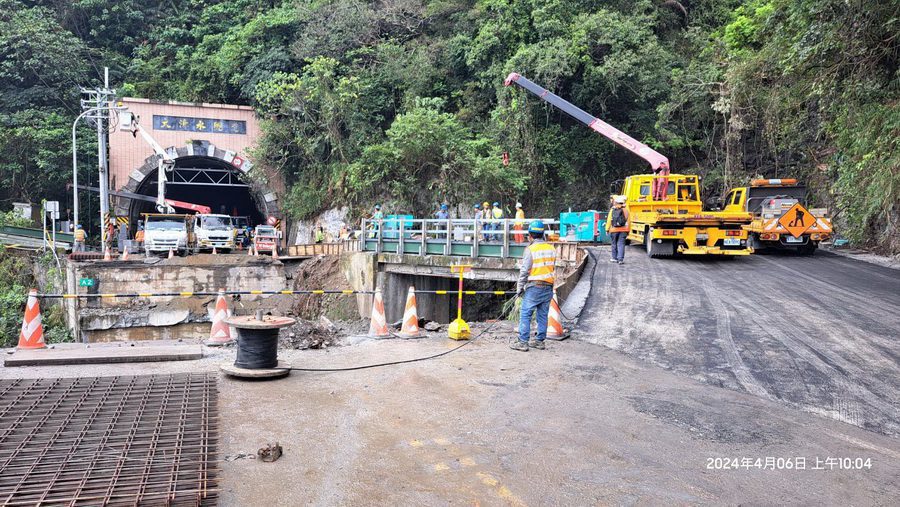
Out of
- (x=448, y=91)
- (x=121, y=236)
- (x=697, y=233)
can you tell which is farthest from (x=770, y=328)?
(x=121, y=236)

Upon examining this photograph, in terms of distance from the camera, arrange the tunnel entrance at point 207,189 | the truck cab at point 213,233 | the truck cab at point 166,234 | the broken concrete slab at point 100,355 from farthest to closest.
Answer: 1. the tunnel entrance at point 207,189
2. the truck cab at point 213,233
3. the truck cab at point 166,234
4. the broken concrete slab at point 100,355

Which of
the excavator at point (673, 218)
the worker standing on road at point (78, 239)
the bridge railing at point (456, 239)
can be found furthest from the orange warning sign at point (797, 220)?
the worker standing on road at point (78, 239)

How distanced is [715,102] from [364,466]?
76.1ft

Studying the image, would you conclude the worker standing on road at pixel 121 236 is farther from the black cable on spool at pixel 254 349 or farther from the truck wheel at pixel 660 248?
the black cable on spool at pixel 254 349

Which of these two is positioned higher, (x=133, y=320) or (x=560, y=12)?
(x=560, y=12)

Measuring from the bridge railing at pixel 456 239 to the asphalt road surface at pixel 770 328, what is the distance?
281 centimetres

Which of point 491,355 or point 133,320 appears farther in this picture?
point 133,320

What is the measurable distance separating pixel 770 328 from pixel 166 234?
22919 millimetres

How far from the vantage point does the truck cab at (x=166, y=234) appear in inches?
925

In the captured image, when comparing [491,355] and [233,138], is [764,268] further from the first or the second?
[233,138]

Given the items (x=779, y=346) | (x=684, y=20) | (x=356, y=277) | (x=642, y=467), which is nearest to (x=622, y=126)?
(x=684, y=20)

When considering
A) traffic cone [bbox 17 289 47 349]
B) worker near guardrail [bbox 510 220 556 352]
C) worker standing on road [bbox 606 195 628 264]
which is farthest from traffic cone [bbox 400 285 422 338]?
worker standing on road [bbox 606 195 628 264]

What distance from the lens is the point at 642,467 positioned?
4.09 m

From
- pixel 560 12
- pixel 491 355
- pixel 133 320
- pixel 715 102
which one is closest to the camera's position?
pixel 491 355
